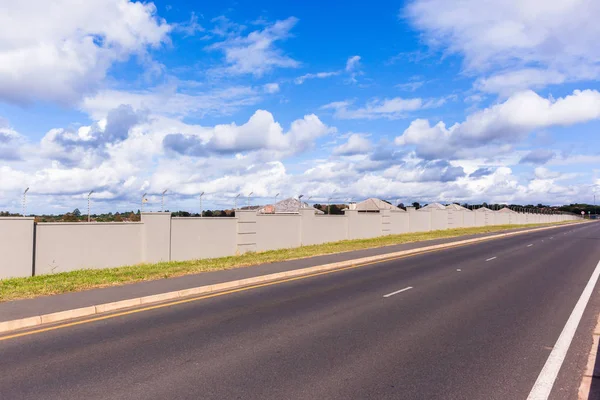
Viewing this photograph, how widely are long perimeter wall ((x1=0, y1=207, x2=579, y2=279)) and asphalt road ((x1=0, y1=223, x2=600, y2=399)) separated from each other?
623 centimetres

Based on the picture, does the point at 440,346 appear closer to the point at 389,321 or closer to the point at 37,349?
the point at 389,321

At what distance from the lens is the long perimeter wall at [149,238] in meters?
13.7

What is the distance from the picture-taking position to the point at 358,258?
19891 mm

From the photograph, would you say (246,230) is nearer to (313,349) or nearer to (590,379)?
(313,349)

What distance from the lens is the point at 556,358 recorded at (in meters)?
6.54

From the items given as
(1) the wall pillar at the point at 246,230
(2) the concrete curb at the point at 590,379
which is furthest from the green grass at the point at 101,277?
(2) the concrete curb at the point at 590,379

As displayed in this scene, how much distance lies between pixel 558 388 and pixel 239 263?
510 inches

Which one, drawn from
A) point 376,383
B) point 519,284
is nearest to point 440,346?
point 376,383

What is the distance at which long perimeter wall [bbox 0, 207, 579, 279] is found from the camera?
45.0 feet

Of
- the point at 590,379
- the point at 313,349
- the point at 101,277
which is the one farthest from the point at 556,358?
the point at 101,277

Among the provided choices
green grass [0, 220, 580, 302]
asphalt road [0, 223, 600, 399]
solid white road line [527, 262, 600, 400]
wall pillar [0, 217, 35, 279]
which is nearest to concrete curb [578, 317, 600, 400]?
asphalt road [0, 223, 600, 399]

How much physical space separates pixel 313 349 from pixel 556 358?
325 centimetres

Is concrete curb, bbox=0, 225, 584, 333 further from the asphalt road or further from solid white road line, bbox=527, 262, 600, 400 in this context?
solid white road line, bbox=527, 262, 600, 400

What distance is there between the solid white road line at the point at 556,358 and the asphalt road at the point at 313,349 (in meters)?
0.09
